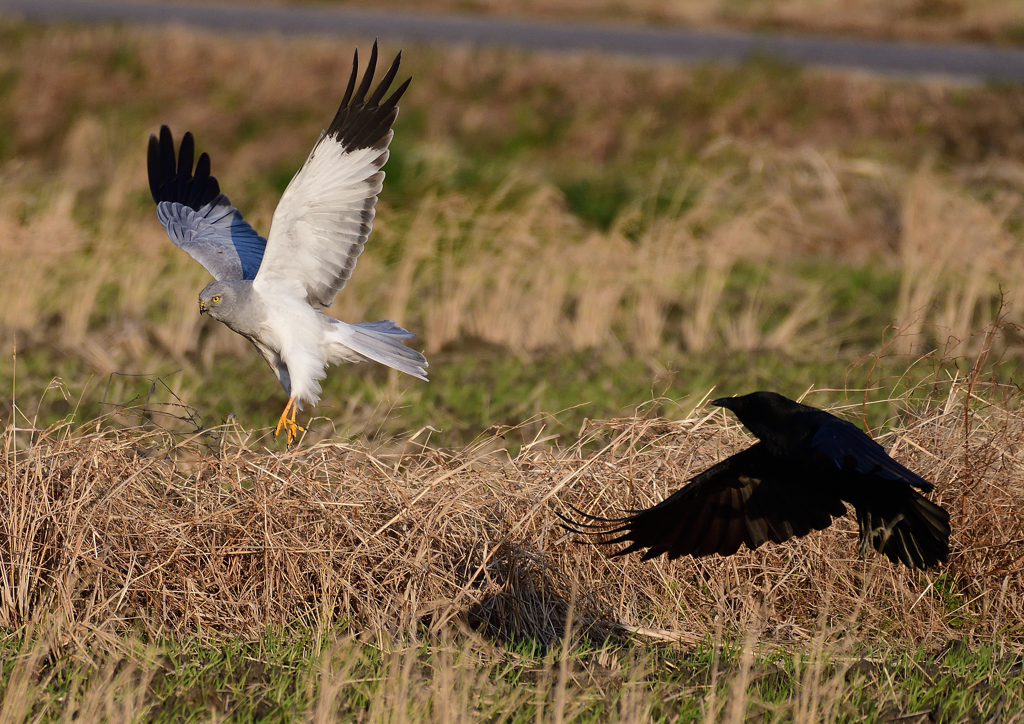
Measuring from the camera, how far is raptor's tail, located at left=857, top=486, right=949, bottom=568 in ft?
11.5

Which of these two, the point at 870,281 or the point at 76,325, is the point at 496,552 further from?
the point at 870,281

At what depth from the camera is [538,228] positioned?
34.4 ft

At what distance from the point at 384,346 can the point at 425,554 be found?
1.74 metres

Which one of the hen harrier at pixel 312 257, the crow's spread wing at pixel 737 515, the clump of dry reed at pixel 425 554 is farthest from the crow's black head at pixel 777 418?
the hen harrier at pixel 312 257

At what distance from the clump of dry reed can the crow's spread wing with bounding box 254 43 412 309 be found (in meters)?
1.00

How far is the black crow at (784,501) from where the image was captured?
343 centimetres

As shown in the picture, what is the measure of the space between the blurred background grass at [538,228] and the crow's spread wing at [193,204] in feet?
2.78

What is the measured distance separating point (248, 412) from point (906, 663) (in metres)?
4.17

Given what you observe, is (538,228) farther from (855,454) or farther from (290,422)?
(855,454)

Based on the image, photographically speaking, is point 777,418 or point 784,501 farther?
point 784,501

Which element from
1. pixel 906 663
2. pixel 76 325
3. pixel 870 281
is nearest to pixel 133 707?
pixel 906 663

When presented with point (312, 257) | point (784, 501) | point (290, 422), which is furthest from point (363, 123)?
point (784, 501)

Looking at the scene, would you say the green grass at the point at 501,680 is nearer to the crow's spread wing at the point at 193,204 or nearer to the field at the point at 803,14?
the crow's spread wing at the point at 193,204

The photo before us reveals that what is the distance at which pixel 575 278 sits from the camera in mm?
9969
